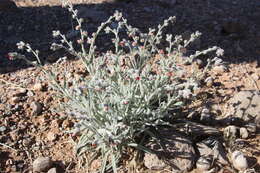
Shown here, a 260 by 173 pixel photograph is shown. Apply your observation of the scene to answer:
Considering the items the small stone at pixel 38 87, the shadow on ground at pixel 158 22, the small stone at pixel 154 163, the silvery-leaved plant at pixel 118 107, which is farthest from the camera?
the shadow on ground at pixel 158 22

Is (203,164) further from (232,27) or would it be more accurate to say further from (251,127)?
(232,27)

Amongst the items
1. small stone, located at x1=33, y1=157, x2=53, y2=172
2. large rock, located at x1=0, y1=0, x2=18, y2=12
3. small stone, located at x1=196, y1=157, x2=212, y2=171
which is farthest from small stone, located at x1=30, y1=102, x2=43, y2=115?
large rock, located at x1=0, y1=0, x2=18, y2=12

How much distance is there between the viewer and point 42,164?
8.96 ft

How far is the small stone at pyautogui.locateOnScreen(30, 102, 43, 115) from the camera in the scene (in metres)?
3.19

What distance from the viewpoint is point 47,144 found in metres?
2.97

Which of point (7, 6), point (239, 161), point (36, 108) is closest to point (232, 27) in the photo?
point (239, 161)

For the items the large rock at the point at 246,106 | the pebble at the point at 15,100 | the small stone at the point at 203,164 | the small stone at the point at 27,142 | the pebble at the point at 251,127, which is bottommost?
the small stone at the point at 203,164

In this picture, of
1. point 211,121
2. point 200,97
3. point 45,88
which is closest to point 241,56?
point 200,97

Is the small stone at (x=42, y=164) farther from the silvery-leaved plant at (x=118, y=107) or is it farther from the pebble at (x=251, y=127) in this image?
the pebble at (x=251, y=127)

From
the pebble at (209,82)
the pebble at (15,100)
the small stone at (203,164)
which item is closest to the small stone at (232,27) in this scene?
the pebble at (209,82)

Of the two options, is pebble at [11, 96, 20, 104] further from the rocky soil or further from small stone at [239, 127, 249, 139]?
small stone at [239, 127, 249, 139]

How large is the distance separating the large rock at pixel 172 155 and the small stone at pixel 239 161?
30 cm

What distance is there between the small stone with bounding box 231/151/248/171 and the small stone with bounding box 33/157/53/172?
1341 mm

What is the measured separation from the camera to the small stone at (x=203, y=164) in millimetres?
2713
